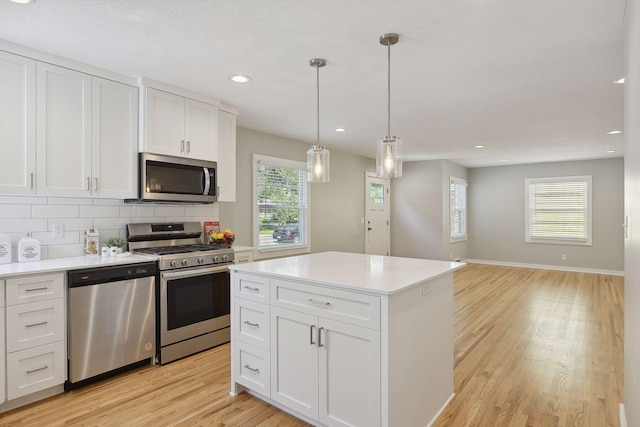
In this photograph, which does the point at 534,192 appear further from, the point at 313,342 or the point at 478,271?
the point at 313,342

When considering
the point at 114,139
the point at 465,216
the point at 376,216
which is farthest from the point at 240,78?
the point at 465,216

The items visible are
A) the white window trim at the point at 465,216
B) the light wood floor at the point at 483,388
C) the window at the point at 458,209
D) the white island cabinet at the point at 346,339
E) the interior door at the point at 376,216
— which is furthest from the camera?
the window at the point at 458,209

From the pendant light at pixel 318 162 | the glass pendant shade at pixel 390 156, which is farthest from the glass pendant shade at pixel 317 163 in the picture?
the glass pendant shade at pixel 390 156

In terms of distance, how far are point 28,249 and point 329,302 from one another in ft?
7.82

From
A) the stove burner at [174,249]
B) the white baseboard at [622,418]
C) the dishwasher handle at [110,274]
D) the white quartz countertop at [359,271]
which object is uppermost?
the stove burner at [174,249]

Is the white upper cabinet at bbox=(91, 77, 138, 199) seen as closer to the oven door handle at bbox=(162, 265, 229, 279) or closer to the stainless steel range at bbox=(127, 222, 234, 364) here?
the stainless steel range at bbox=(127, 222, 234, 364)

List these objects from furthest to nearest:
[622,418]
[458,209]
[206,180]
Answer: [458,209] < [206,180] < [622,418]

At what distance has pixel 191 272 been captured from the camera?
10.1ft

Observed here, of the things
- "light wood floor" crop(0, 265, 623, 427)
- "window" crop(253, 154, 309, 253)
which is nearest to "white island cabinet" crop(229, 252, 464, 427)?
"light wood floor" crop(0, 265, 623, 427)

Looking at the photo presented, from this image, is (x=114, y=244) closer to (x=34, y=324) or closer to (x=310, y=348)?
(x=34, y=324)

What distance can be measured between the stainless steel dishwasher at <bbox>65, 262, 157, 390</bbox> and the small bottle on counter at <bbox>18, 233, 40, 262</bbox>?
0.49 metres

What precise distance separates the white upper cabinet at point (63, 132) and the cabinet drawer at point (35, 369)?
1101mm

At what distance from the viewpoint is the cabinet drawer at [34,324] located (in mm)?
2240

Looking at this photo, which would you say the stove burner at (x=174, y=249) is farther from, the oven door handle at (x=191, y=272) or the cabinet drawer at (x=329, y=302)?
the cabinet drawer at (x=329, y=302)
